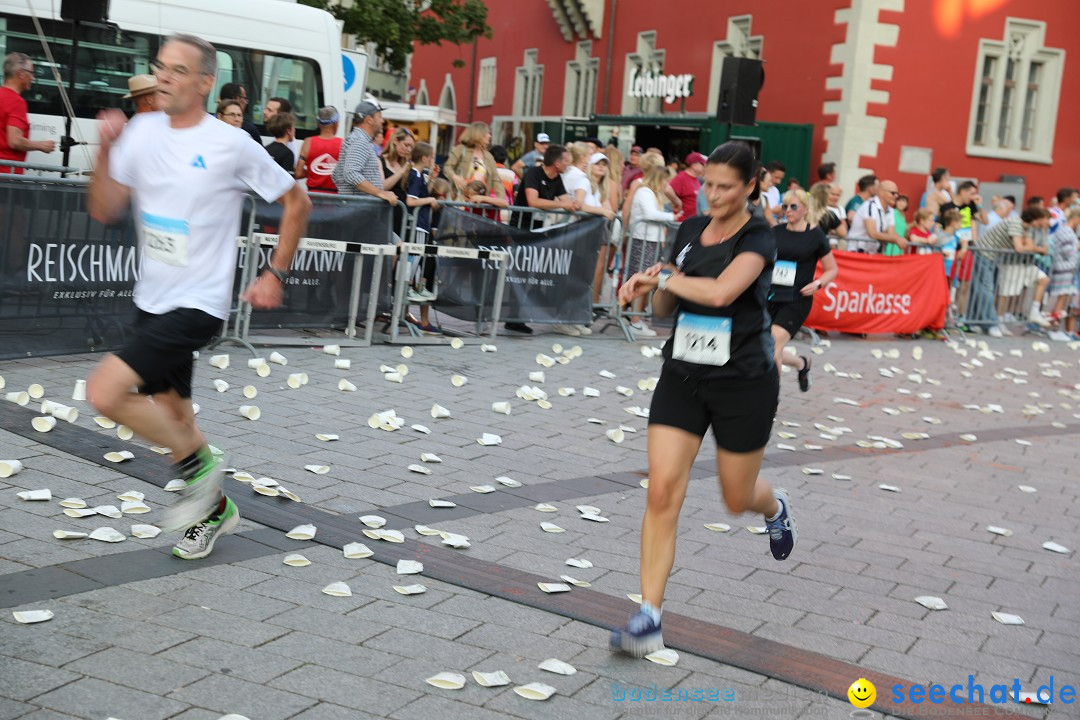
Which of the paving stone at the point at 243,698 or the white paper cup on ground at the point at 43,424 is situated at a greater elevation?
the white paper cup on ground at the point at 43,424

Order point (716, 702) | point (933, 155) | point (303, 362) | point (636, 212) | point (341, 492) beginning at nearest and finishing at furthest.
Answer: point (716, 702), point (341, 492), point (303, 362), point (636, 212), point (933, 155)

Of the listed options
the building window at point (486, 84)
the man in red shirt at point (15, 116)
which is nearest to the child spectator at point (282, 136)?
the man in red shirt at point (15, 116)

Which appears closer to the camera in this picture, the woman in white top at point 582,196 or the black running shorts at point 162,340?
the black running shorts at point 162,340

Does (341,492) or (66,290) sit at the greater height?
(66,290)

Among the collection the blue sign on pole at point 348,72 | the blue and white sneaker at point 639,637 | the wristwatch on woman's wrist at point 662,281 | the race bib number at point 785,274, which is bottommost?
the blue and white sneaker at point 639,637

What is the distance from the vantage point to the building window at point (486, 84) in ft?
144

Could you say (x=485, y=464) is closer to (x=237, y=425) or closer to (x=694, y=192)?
(x=237, y=425)

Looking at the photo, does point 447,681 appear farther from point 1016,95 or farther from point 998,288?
point 1016,95

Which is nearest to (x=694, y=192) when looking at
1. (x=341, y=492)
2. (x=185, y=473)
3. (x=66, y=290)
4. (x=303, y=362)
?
(x=303, y=362)

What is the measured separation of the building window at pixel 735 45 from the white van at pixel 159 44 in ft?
42.2

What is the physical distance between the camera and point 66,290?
882 centimetres

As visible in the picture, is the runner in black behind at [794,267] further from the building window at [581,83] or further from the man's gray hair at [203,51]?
the building window at [581,83]

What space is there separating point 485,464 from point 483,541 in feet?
5.01

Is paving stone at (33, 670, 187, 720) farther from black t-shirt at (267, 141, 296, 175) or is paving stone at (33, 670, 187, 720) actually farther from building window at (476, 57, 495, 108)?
→ building window at (476, 57, 495, 108)
